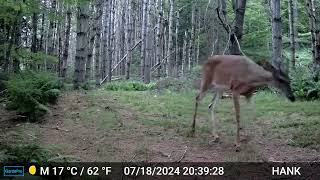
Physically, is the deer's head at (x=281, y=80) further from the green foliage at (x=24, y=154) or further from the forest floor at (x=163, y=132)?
the green foliage at (x=24, y=154)

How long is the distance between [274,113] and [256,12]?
18.7 m

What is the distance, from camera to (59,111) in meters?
10.2

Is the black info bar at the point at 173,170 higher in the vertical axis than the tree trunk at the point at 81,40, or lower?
lower

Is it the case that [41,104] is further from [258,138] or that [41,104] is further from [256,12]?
[256,12]

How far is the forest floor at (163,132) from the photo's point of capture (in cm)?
689

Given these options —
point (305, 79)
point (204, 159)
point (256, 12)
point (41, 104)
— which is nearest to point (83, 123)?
point (41, 104)

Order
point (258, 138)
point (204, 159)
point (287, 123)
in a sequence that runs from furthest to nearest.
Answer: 1. point (287, 123)
2. point (258, 138)
3. point (204, 159)

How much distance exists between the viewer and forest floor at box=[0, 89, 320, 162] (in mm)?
6891

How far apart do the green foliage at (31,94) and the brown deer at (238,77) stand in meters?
3.77

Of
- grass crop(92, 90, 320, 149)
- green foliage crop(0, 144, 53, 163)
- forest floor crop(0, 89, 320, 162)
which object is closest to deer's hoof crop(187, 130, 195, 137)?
forest floor crop(0, 89, 320, 162)

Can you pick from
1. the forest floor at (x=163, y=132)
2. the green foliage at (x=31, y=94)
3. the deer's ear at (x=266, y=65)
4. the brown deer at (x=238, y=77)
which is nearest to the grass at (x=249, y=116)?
the forest floor at (x=163, y=132)

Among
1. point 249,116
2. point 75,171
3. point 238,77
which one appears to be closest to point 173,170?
point 75,171

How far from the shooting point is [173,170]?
19.7 feet

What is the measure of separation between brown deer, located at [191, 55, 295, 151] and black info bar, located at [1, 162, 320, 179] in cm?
87
